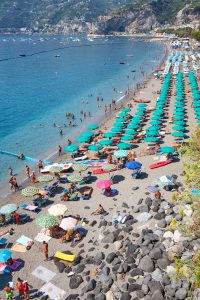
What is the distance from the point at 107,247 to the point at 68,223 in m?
3.85

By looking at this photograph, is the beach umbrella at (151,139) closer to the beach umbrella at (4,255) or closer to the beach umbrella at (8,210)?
the beach umbrella at (8,210)

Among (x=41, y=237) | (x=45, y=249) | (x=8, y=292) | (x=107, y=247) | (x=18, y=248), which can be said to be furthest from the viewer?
(x=41, y=237)

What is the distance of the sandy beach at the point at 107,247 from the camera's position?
59.5 feet

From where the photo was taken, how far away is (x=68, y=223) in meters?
24.2

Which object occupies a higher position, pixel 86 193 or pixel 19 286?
pixel 86 193

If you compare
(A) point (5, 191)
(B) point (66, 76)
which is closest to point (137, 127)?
(A) point (5, 191)

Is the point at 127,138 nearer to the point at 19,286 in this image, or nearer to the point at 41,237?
the point at 41,237

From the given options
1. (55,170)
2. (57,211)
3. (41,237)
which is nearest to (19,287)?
(41,237)

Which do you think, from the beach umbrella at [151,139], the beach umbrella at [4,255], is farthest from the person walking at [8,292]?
the beach umbrella at [151,139]

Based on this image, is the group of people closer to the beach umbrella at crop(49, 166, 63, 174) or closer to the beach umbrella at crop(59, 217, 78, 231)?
the beach umbrella at crop(59, 217, 78, 231)

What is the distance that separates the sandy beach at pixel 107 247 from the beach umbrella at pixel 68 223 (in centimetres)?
95

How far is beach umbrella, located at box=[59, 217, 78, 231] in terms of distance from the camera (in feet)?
78.5

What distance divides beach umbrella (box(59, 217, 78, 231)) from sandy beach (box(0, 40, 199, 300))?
0.95m

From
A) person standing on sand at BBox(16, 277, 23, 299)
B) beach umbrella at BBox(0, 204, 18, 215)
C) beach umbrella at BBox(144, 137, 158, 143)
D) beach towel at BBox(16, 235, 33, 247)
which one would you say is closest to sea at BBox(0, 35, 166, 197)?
beach umbrella at BBox(0, 204, 18, 215)
